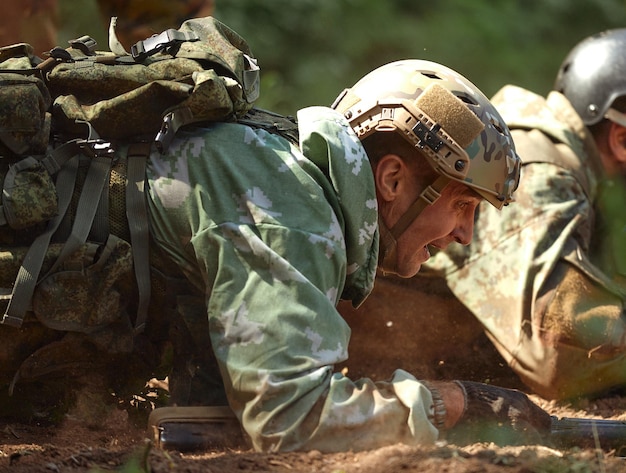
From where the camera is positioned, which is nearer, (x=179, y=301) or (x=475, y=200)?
(x=179, y=301)

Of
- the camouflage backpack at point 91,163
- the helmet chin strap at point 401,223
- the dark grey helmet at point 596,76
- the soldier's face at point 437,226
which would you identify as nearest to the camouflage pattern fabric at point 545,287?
the dark grey helmet at point 596,76

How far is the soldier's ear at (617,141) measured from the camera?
6.37 metres

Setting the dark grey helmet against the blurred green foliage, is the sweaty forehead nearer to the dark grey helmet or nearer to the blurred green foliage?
the dark grey helmet

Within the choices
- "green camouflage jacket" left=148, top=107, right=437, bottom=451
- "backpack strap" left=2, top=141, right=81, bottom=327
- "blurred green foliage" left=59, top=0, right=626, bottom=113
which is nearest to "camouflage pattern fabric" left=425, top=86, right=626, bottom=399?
"green camouflage jacket" left=148, top=107, right=437, bottom=451

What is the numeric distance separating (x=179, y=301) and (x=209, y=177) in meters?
0.44

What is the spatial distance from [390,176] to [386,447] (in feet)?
3.33

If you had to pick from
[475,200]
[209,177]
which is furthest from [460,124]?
[209,177]

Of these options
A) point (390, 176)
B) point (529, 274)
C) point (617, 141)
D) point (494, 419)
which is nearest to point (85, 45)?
point (390, 176)

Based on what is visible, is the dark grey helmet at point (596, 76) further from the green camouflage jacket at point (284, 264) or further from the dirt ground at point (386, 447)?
the green camouflage jacket at point (284, 264)

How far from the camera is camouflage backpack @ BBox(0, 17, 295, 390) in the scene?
355 cm

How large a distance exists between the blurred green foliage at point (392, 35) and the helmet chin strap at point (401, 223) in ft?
15.3

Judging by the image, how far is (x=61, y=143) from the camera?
3766 millimetres

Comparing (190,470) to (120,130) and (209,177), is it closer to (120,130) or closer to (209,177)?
(209,177)

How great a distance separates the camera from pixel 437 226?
13.5 feet
